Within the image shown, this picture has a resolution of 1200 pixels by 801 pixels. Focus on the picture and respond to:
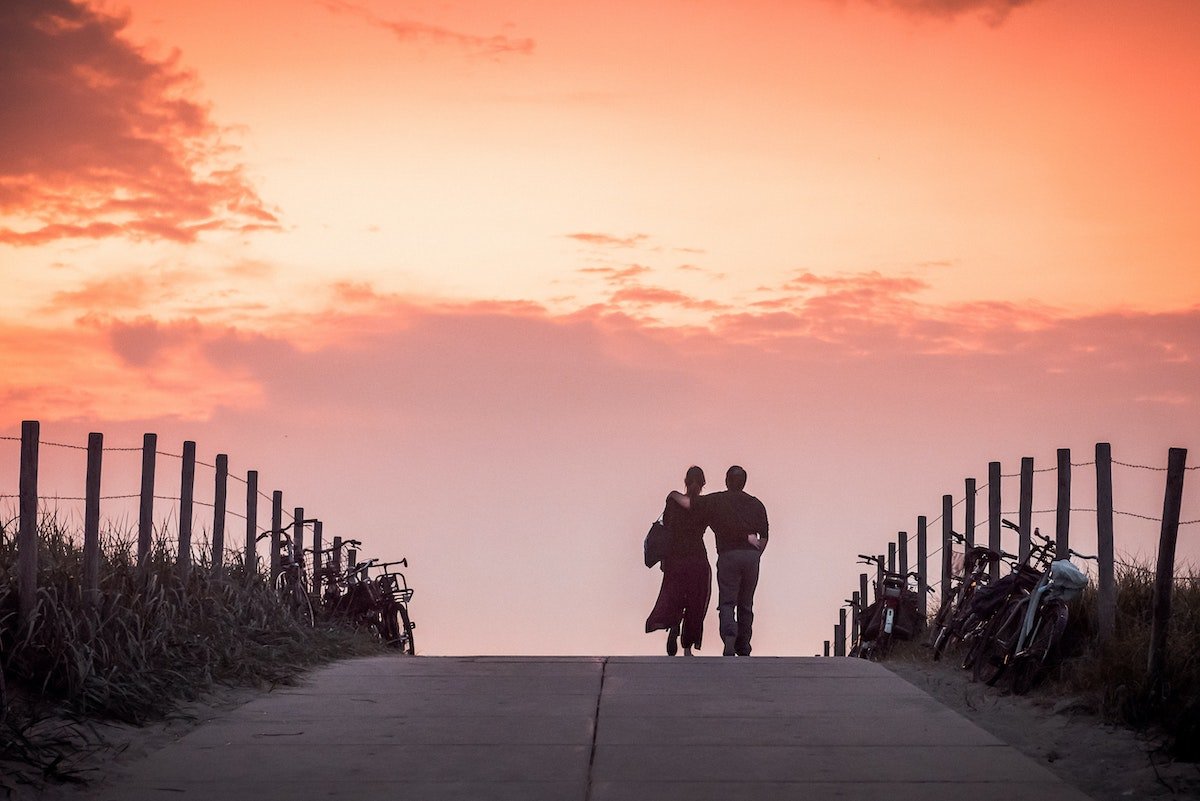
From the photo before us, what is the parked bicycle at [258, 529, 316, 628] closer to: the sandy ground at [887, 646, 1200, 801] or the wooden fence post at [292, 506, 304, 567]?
the wooden fence post at [292, 506, 304, 567]

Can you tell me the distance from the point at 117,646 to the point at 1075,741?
6254 mm

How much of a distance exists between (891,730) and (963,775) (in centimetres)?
146

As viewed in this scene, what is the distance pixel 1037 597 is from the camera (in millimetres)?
11805

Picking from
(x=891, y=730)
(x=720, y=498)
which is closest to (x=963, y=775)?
(x=891, y=730)

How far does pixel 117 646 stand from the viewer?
36.0ft

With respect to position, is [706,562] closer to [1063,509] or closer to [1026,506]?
[1026,506]

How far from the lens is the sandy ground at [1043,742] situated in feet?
27.3

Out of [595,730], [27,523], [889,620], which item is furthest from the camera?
[889,620]

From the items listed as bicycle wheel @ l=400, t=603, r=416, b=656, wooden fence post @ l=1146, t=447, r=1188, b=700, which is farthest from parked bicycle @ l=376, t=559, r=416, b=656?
wooden fence post @ l=1146, t=447, r=1188, b=700

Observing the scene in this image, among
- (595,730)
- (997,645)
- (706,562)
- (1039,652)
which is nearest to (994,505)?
(706,562)

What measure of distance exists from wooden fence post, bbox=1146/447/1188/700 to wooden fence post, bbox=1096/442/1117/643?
1569 millimetres

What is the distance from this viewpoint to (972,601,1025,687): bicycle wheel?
12.0 m

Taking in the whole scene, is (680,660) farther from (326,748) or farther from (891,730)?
(326,748)

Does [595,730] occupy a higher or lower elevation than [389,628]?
lower
